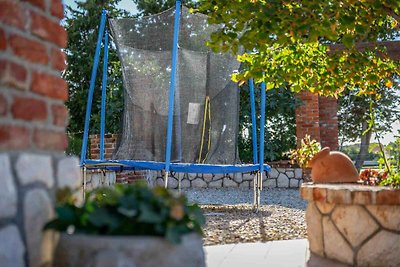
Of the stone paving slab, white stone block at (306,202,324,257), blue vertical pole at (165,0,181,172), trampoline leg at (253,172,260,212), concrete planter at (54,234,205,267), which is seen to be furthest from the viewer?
trampoline leg at (253,172,260,212)

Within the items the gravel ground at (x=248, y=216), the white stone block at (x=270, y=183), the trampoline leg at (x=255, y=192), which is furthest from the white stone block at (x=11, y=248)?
the white stone block at (x=270, y=183)

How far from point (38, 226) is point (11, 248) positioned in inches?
5.9

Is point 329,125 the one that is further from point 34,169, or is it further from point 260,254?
point 34,169

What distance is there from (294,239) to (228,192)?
4.74m

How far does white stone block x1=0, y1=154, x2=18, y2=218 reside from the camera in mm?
1349

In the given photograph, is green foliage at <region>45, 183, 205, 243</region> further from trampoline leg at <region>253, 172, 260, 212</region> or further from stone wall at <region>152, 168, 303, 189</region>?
stone wall at <region>152, 168, 303, 189</region>

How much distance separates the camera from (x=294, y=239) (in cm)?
416

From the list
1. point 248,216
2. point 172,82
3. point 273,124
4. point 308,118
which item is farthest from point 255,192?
point 273,124

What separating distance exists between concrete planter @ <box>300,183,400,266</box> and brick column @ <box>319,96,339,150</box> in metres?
6.41

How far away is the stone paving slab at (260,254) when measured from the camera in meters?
3.22

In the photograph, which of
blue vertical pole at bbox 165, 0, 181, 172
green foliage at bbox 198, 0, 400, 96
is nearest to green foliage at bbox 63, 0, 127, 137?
blue vertical pole at bbox 165, 0, 181, 172

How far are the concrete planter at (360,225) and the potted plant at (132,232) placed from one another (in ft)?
5.29

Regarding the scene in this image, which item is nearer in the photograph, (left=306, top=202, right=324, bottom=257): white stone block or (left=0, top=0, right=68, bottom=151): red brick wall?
(left=0, top=0, right=68, bottom=151): red brick wall

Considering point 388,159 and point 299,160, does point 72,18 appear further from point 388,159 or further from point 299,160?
point 388,159
